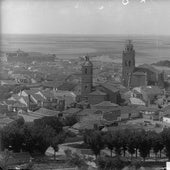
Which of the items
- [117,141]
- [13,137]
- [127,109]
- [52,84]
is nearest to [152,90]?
[127,109]

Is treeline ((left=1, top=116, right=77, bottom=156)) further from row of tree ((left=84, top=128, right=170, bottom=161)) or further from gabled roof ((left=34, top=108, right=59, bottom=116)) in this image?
row of tree ((left=84, top=128, right=170, bottom=161))

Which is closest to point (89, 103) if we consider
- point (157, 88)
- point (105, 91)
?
point (105, 91)

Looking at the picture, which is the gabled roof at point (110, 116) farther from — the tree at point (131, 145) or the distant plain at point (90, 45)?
the distant plain at point (90, 45)

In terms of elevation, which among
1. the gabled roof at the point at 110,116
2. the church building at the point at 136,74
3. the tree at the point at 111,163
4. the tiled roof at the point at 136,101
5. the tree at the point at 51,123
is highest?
the church building at the point at 136,74

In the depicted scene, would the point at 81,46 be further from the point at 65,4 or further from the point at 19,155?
the point at 19,155

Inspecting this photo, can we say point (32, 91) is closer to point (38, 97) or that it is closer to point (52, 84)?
point (38, 97)

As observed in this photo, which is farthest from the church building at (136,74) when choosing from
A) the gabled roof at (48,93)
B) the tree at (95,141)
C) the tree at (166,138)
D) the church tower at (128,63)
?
the gabled roof at (48,93)
